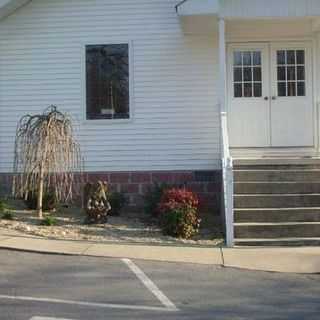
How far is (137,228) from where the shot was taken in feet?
43.9

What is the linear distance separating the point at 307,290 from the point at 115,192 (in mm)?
6941

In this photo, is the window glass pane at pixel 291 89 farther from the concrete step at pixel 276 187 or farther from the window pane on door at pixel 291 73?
the concrete step at pixel 276 187

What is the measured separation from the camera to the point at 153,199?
14500mm

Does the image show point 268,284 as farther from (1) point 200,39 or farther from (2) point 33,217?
(1) point 200,39

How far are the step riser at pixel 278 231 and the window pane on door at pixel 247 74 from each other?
419 centimetres

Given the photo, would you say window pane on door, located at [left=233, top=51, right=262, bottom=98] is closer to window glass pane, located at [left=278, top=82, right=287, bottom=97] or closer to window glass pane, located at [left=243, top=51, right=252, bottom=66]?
window glass pane, located at [left=243, top=51, right=252, bottom=66]

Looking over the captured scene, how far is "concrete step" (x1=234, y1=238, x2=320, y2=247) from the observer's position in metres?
11.9

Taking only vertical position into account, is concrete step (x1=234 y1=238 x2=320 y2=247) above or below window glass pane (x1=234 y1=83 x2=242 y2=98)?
below

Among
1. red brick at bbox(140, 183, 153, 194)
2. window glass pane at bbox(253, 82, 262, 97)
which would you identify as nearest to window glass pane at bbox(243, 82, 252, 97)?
window glass pane at bbox(253, 82, 262, 97)

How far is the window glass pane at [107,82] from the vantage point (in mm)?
15781

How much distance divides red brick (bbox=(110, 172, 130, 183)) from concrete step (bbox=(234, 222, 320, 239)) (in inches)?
162

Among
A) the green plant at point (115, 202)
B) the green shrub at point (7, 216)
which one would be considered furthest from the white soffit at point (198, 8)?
the green shrub at point (7, 216)

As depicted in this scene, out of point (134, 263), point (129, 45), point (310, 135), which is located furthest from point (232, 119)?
point (134, 263)

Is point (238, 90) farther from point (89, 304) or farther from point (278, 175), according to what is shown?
point (89, 304)
